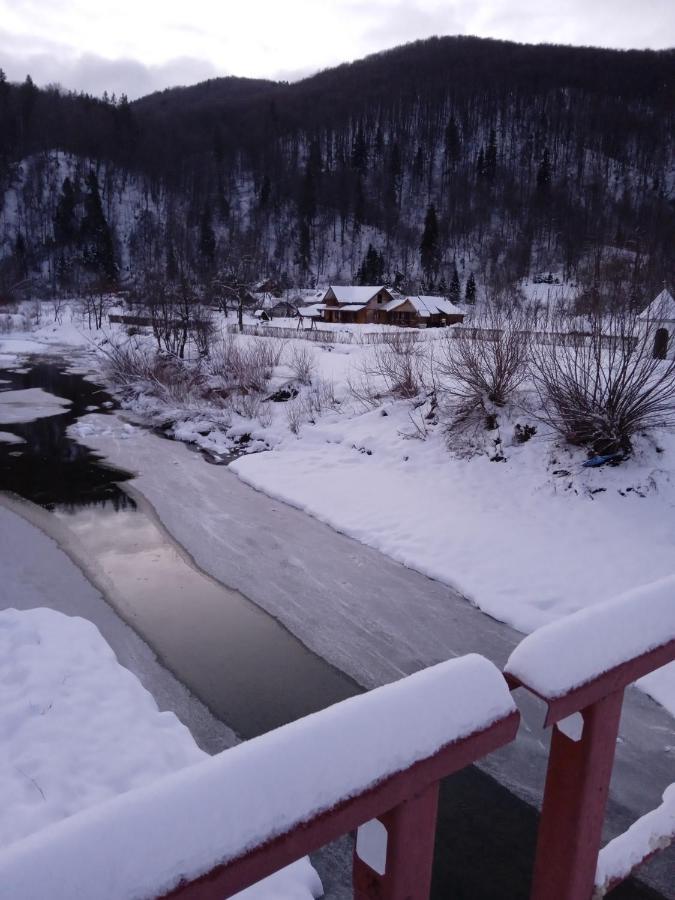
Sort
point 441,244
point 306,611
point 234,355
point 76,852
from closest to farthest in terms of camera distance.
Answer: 1. point 76,852
2. point 306,611
3. point 234,355
4. point 441,244

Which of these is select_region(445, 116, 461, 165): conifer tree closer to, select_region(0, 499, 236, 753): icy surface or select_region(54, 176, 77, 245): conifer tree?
select_region(54, 176, 77, 245): conifer tree

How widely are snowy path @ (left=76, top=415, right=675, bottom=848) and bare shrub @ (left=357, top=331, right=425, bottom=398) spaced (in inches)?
231

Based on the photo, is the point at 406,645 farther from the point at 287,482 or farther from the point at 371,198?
the point at 371,198

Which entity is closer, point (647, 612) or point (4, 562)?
point (647, 612)

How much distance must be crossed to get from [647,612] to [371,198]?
116799mm

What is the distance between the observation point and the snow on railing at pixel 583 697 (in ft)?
3.97

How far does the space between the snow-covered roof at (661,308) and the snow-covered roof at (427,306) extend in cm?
5190

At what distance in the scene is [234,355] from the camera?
75.8 feet

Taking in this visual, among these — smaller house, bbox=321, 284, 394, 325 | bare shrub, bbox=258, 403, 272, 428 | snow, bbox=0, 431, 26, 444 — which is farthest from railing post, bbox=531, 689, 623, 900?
smaller house, bbox=321, 284, 394, 325

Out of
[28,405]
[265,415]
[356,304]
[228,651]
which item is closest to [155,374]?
[28,405]

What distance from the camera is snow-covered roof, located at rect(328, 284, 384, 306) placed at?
64.1 metres

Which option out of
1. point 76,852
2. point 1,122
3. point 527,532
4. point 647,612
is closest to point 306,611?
point 527,532

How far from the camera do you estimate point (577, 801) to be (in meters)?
1.32

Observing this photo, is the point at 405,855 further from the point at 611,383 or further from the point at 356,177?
the point at 356,177
